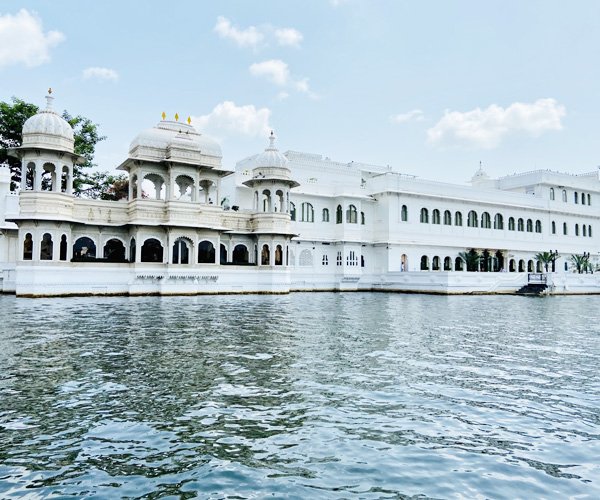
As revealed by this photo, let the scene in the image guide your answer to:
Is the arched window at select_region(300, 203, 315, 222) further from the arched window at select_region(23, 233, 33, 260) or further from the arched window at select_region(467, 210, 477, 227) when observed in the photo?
the arched window at select_region(23, 233, 33, 260)

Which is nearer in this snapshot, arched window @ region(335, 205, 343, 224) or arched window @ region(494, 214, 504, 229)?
arched window @ region(335, 205, 343, 224)

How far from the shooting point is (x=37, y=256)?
2420 centimetres

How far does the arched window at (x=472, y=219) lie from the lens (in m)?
41.9

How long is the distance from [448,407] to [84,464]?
162 inches

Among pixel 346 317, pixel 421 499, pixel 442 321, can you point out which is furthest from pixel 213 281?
pixel 421 499

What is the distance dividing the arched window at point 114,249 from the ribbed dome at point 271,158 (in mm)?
9348

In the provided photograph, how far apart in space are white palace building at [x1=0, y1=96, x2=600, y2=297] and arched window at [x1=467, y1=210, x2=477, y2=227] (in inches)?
3.2

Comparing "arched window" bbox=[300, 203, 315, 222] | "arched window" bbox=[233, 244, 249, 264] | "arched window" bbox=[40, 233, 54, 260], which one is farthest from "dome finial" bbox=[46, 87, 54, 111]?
"arched window" bbox=[300, 203, 315, 222]

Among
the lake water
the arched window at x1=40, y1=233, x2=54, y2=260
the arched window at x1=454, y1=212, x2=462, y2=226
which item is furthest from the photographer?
the arched window at x1=454, y1=212, x2=462, y2=226

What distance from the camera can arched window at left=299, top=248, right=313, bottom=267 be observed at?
35.6 metres

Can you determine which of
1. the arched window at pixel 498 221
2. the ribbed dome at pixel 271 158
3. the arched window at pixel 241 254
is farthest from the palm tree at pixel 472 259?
the arched window at pixel 241 254

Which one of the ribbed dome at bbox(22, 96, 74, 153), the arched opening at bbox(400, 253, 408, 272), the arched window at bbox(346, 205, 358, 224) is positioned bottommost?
the arched opening at bbox(400, 253, 408, 272)

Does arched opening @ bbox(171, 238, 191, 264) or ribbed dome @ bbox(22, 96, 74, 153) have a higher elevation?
ribbed dome @ bbox(22, 96, 74, 153)

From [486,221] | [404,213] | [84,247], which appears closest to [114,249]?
[84,247]
